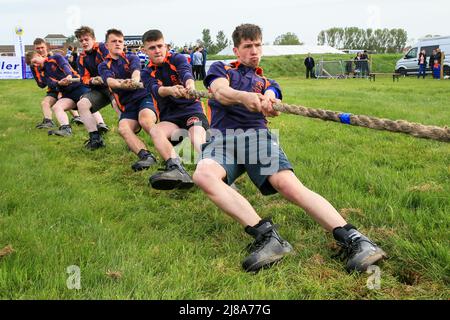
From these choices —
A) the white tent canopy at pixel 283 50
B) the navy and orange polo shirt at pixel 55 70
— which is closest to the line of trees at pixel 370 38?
the white tent canopy at pixel 283 50

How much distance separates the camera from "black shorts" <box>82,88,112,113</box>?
7016 millimetres

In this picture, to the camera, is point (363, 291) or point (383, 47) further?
point (383, 47)

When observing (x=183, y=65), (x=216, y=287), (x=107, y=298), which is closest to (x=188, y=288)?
(x=216, y=287)

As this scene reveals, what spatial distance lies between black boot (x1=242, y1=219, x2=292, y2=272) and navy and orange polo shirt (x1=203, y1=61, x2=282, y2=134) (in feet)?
3.03

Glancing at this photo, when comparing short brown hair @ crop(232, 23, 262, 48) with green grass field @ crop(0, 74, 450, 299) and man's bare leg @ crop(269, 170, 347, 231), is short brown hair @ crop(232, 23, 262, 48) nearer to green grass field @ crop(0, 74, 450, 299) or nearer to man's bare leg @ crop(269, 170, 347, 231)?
man's bare leg @ crop(269, 170, 347, 231)

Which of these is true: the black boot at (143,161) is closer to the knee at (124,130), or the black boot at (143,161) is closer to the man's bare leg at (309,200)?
the knee at (124,130)

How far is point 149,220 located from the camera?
11.8 feet

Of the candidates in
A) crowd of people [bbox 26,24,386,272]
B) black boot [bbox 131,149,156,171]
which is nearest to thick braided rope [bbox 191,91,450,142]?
crowd of people [bbox 26,24,386,272]
